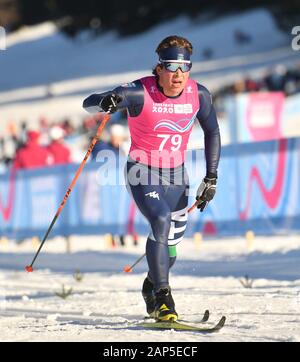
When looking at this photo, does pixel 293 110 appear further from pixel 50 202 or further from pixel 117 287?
pixel 117 287

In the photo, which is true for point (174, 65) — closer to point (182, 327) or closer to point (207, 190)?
point (207, 190)

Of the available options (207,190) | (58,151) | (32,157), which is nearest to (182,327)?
(207,190)

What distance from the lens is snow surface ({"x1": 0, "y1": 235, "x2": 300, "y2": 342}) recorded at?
6.76 m

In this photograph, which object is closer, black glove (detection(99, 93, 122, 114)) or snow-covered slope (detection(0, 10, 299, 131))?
black glove (detection(99, 93, 122, 114))

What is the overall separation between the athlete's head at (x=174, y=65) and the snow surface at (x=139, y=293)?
5.62 ft

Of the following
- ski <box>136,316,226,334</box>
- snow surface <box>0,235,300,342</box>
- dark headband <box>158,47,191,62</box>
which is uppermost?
dark headband <box>158,47,191,62</box>

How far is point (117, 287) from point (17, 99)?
151ft

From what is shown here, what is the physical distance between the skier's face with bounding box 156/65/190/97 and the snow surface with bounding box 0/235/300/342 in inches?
66.1

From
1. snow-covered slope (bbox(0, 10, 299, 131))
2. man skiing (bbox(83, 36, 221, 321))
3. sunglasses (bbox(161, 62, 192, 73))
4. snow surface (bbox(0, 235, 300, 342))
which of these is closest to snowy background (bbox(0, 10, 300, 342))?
snow surface (bbox(0, 235, 300, 342))

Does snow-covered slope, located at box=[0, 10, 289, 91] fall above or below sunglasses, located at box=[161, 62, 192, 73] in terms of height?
above

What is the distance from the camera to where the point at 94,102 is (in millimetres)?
7398

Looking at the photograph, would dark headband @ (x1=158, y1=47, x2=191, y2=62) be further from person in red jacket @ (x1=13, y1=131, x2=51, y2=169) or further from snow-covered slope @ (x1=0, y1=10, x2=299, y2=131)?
snow-covered slope @ (x1=0, y1=10, x2=299, y2=131)

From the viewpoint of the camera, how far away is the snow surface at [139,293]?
676cm

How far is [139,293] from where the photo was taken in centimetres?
973
